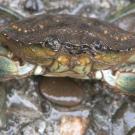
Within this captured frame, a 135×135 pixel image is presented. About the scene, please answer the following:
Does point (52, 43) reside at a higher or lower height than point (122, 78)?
higher

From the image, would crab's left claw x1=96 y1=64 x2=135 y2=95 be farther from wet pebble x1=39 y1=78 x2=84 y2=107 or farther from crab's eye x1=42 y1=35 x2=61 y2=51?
crab's eye x1=42 y1=35 x2=61 y2=51

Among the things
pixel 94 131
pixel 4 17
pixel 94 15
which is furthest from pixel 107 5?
pixel 94 131

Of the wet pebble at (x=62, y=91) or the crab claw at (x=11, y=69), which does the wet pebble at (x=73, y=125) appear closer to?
the wet pebble at (x=62, y=91)

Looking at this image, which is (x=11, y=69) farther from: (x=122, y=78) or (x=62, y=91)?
(x=122, y=78)

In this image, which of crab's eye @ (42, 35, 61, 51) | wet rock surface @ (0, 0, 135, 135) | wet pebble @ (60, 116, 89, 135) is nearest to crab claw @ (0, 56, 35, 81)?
wet rock surface @ (0, 0, 135, 135)

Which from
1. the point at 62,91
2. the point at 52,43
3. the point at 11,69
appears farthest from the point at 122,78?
the point at 11,69

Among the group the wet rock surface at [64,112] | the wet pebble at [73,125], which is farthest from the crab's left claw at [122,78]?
the wet pebble at [73,125]
